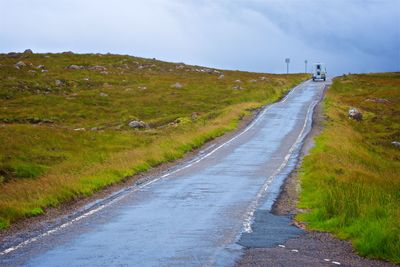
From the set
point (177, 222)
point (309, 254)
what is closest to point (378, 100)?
point (177, 222)

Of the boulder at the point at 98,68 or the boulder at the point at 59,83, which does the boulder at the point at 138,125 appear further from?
the boulder at the point at 98,68

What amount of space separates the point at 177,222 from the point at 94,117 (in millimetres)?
42274

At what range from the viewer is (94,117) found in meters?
54.9

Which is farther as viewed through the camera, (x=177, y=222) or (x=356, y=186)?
(x=356, y=186)

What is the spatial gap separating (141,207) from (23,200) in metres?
3.24

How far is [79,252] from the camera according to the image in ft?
35.0

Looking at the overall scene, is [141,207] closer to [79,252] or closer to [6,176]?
[79,252]

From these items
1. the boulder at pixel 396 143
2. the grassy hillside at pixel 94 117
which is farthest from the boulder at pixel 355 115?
the boulder at pixel 396 143

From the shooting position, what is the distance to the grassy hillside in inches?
808

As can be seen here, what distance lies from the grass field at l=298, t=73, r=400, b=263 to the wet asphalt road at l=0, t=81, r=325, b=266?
3.97 ft

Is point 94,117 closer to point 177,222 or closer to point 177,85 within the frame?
point 177,85

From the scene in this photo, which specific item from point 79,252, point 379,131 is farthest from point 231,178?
point 379,131

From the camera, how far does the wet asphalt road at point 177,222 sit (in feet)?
33.7

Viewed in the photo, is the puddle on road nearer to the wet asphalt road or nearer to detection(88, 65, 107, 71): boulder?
the wet asphalt road
